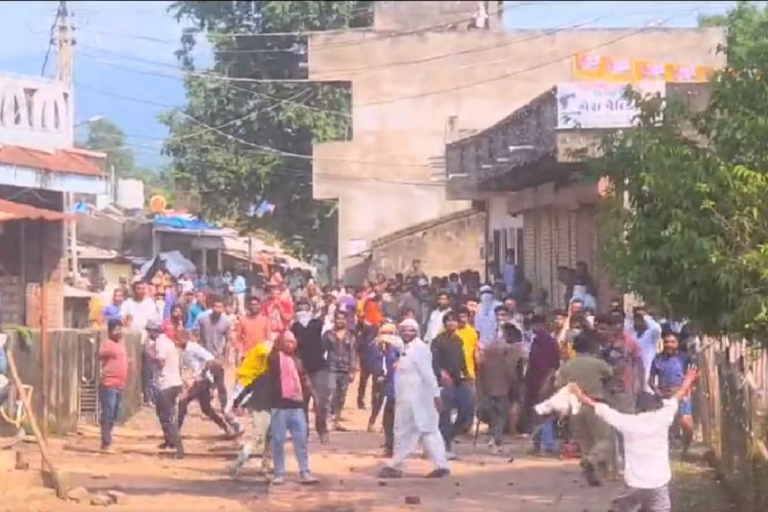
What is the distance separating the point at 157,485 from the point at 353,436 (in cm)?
513

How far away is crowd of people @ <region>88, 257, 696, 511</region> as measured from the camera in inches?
613

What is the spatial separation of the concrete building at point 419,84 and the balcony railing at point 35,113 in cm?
2221

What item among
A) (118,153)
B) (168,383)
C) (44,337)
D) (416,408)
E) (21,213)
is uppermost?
(118,153)

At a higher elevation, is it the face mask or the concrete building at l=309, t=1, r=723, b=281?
the concrete building at l=309, t=1, r=723, b=281

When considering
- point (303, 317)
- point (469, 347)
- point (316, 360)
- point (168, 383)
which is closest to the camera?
point (168, 383)

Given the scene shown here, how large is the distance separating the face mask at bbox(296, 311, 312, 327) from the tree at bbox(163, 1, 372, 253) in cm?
2843

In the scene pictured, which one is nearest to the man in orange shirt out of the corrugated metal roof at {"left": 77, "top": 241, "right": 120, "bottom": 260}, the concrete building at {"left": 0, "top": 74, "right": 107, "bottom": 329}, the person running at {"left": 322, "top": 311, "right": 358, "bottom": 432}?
the person running at {"left": 322, "top": 311, "right": 358, "bottom": 432}

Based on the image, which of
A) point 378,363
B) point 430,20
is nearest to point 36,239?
point 378,363

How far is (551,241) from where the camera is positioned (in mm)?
29578

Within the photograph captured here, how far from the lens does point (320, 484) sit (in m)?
15.9

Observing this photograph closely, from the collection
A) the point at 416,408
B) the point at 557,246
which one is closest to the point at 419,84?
the point at 557,246

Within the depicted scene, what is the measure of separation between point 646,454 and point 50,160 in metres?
13.6

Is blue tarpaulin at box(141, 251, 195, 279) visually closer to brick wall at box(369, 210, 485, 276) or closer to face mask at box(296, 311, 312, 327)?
brick wall at box(369, 210, 485, 276)

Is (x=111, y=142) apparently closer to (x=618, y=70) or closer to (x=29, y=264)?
(x=618, y=70)
